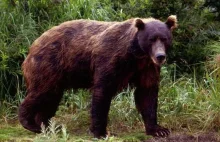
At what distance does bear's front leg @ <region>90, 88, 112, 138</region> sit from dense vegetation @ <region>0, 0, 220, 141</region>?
0.81 m

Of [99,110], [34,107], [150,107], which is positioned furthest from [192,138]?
[34,107]

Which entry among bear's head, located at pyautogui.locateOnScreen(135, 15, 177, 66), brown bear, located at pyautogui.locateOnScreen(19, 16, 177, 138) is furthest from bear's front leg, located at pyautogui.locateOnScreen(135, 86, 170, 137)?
bear's head, located at pyautogui.locateOnScreen(135, 15, 177, 66)

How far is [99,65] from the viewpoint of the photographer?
698 cm

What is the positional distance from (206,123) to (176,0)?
267cm

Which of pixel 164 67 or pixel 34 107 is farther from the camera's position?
pixel 164 67

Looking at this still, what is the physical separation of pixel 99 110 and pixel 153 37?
1.14m

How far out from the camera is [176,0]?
9.30 meters

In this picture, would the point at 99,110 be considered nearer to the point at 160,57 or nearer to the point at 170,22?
the point at 160,57

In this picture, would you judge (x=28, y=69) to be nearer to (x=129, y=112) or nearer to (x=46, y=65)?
(x=46, y=65)

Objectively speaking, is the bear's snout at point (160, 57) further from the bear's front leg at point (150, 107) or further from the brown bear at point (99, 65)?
the bear's front leg at point (150, 107)

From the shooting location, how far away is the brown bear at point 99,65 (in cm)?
676

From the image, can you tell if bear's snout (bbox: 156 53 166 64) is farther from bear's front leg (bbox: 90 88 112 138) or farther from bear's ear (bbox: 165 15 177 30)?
bear's front leg (bbox: 90 88 112 138)

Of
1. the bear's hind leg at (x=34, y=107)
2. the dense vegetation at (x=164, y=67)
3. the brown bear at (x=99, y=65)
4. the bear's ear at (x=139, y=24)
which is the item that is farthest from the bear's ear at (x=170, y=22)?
the bear's hind leg at (x=34, y=107)

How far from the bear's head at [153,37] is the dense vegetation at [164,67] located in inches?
51.1
